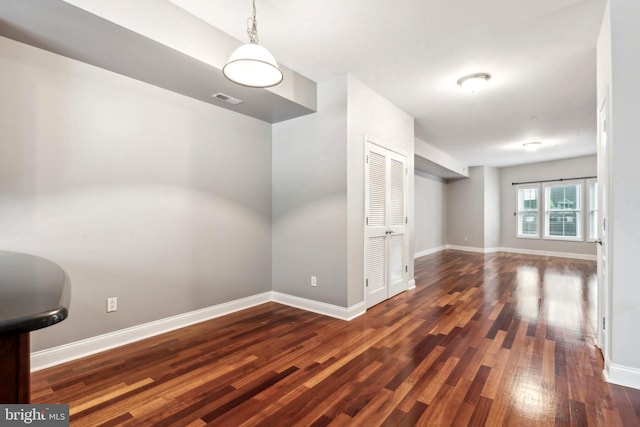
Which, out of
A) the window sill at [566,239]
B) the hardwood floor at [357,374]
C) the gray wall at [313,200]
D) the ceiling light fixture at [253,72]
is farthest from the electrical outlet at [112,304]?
the window sill at [566,239]

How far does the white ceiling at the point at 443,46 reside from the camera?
233 cm

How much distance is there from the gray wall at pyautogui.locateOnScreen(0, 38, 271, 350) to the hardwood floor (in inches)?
18.7

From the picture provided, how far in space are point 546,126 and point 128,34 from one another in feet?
20.2

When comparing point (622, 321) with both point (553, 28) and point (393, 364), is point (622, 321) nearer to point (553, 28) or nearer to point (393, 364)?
point (393, 364)

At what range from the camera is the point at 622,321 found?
2014 mm

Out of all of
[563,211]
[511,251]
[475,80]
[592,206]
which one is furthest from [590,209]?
[475,80]

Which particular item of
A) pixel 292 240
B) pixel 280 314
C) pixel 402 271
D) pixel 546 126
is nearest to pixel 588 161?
pixel 546 126

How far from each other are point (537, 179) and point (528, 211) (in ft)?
3.15

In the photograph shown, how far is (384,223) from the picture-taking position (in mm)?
4023

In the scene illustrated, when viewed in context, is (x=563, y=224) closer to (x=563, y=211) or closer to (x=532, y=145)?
(x=563, y=211)

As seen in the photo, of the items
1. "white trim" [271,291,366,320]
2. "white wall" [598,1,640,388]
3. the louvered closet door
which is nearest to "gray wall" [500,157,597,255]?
the louvered closet door

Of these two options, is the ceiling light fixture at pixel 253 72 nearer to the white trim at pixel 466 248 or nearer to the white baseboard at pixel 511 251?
the white baseboard at pixel 511 251

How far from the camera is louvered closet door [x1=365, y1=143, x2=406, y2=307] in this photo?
3.73 m

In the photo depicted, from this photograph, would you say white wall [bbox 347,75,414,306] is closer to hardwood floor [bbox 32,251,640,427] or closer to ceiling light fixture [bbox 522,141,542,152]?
hardwood floor [bbox 32,251,640,427]
